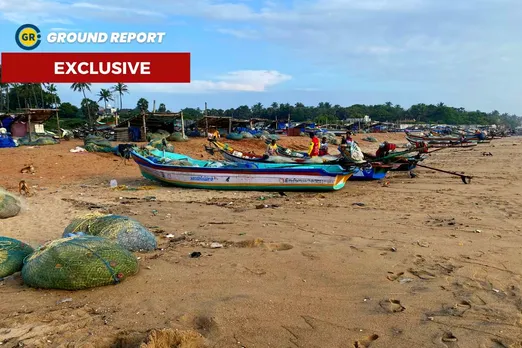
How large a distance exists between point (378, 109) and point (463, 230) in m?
90.7

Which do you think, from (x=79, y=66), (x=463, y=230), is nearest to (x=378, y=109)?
(x=79, y=66)

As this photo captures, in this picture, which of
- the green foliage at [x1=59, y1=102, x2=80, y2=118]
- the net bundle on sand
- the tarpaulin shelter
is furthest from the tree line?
the net bundle on sand

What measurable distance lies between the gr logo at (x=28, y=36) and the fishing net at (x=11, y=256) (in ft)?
44.2

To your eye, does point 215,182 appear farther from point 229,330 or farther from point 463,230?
point 229,330

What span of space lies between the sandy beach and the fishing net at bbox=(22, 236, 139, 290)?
0.11 meters

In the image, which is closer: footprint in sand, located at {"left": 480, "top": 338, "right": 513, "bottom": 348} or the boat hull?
footprint in sand, located at {"left": 480, "top": 338, "right": 513, "bottom": 348}

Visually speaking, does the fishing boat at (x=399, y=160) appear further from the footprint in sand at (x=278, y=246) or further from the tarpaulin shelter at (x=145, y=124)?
the tarpaulin shelter at (x=145, y=124)

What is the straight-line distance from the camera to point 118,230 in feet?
17.6

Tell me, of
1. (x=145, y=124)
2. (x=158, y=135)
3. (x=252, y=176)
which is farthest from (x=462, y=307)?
(x=145, y=124)

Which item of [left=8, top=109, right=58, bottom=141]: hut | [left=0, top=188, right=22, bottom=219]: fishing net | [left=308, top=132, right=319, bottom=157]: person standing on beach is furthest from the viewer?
[left=8, top=109, right=58, bottom=141]: hut

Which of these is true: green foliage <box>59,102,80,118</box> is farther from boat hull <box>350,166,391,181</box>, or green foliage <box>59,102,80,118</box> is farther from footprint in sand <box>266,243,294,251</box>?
footprint in sand <box>266,243,294,251</box>

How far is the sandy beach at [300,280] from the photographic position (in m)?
3.44

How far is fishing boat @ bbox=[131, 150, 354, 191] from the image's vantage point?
10.7m

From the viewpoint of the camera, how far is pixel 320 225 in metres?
7.19
